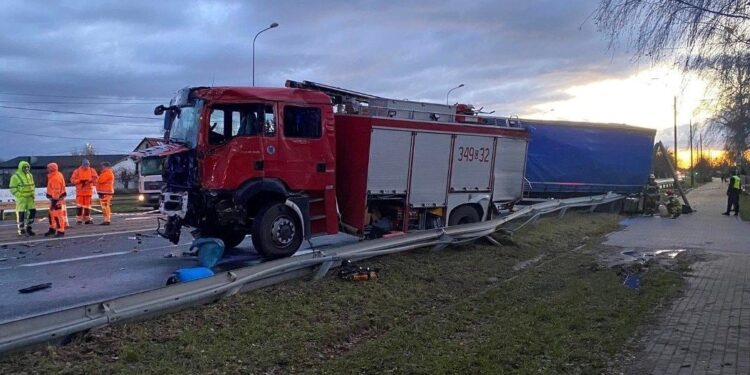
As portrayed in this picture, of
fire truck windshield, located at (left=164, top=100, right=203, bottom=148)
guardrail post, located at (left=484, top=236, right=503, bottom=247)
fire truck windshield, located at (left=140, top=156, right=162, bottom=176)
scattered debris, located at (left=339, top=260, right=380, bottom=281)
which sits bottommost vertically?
scattered debris, located at (left=339, top=260, right=380, bottom=281)

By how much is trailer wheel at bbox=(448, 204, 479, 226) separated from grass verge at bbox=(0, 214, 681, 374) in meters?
3.47

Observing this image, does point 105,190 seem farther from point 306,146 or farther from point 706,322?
point 706,322

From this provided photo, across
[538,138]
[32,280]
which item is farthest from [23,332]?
[538,138]

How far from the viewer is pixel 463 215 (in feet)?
43.2

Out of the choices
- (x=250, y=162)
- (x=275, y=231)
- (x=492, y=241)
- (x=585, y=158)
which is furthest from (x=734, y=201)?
(x=250, y=162)

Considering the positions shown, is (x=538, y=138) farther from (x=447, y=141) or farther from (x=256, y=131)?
(x=256, y=131)

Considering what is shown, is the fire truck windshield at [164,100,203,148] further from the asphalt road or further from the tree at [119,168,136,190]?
the tree at [119,168,136,190]

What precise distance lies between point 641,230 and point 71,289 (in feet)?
46.8

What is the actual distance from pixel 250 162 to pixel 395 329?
4.22 metres

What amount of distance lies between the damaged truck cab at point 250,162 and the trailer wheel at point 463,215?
3.49 metres

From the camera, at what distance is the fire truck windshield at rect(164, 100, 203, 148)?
9.39 metres

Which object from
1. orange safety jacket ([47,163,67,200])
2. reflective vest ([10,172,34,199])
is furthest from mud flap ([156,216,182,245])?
reflective vest ([10,172,34,199])

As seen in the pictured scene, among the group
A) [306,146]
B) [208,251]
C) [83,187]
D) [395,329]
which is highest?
[306,146]

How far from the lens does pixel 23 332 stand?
16.0 feet
